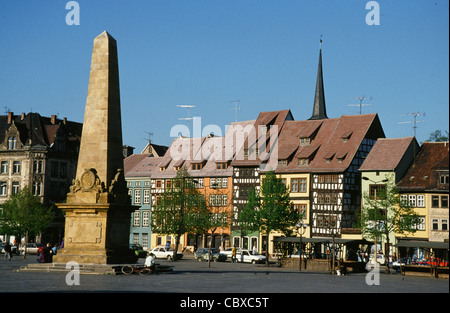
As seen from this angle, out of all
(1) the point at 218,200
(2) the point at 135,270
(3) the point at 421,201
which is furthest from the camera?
(1) the point at 218,200

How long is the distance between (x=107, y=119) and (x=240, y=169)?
46.6 m

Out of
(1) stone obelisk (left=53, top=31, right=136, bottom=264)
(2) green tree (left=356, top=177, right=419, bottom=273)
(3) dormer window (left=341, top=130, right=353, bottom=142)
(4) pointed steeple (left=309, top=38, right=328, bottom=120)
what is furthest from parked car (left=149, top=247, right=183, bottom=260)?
(1) stone obelisk (left=53, top=31, right=136, bottom=264)

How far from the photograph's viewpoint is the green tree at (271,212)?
6347cm

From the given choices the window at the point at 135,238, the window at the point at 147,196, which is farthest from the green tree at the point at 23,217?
the window at the point at 147,196

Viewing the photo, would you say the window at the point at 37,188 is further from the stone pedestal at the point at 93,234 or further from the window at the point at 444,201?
the stone pedestal at the point at 93,234

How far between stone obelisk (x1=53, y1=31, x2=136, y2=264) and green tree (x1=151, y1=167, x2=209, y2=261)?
3042 centimetres

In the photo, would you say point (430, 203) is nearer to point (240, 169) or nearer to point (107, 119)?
point (240, 169)

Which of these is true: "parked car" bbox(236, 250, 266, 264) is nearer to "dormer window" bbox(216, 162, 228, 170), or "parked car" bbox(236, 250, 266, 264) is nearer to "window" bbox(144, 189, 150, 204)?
"dormer window" bbox(216, 162, 228, 170)

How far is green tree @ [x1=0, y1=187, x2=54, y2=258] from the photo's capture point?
69750 mm

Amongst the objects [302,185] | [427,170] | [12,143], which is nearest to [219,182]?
[302,185]

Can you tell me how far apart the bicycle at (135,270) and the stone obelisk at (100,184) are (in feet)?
2.74

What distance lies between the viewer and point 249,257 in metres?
61.4

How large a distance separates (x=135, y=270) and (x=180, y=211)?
32.6m

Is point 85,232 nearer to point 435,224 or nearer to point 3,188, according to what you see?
point 435,224
